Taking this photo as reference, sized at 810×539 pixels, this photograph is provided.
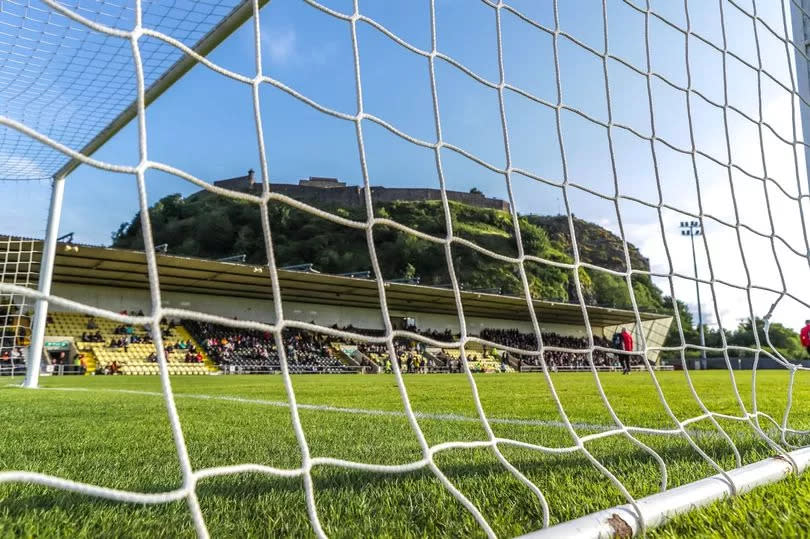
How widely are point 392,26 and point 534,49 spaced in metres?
0.74

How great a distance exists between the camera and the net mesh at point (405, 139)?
1032 millimetres

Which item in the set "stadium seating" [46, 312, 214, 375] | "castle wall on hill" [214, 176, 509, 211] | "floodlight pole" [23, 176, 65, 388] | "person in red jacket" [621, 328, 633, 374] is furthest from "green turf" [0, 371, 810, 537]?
"castle wall on hill" [214, 176, 509, 211]

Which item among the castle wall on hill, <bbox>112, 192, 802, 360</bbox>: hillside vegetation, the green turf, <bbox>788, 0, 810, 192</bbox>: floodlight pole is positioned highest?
the castle wall on hill

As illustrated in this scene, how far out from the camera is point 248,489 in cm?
150

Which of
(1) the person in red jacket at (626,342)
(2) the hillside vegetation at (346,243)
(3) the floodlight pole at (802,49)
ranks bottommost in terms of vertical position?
(1) the person in red jacket at (626,342)

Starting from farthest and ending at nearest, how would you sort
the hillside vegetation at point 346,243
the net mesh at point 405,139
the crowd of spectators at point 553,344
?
1. the hillside vegetation at point 346,243
2. the crowd of spectators at point 553,344
3. the net mesh at point 405,139

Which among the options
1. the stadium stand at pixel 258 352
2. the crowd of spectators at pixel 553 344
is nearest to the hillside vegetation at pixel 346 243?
the crowd of spectators at pixel 553 344

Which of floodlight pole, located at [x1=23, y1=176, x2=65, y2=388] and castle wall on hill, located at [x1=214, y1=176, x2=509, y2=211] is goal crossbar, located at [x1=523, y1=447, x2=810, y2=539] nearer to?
floodlight pole, located at [x1=23, y1=176, x2=65, y2=388]

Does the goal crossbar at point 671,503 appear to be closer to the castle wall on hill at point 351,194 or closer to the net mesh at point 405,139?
the net mesh at point 405,139

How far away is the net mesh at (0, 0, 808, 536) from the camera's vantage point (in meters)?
1.03

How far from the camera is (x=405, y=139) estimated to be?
1764 mm

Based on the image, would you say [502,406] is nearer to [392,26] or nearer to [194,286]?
[392,26]

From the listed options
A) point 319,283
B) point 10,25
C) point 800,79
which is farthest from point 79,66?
point 319,283

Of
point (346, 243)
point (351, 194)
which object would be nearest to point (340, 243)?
point (346, 243)
